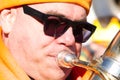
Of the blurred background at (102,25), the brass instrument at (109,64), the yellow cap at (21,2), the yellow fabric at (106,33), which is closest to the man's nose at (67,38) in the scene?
the yellow cap at (21,2)

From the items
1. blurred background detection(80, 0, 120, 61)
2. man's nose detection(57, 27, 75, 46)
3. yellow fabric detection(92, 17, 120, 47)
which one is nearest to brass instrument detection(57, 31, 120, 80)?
man's nose detection(57, 27, 75, 46)

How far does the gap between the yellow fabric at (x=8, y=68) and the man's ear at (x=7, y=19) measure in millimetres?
78

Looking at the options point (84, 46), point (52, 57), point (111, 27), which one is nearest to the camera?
point (52, 57)

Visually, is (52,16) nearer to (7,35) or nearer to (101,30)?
(7,35)

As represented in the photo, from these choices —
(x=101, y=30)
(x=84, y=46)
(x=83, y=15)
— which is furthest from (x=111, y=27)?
(x=83, y=15)

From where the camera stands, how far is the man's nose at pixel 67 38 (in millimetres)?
2039

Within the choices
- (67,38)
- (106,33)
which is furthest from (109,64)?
(106,33)

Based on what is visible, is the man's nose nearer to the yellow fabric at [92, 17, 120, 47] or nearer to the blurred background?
the blurred background

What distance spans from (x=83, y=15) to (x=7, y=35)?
1.17ft

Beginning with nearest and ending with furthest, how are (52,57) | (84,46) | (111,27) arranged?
1. (52,57)
2. (84,46)
3. (111,27)

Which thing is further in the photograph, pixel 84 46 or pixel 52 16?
pixel 84 46

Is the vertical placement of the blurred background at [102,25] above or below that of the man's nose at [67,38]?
below

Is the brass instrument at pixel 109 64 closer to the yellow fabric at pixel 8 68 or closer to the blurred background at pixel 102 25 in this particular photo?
the yellow fabric at pixel 8 68

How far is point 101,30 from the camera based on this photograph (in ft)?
17.3
